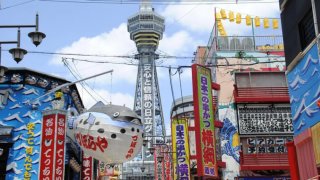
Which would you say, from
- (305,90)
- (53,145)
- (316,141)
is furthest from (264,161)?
(316,141)

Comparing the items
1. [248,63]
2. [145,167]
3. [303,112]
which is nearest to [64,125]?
[303,112]

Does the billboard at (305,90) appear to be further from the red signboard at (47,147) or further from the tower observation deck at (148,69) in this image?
the tower observation deck at (148,69)

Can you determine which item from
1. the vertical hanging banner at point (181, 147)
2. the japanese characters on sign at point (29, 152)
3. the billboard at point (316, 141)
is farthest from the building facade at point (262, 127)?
the billboard at point (316, 141)

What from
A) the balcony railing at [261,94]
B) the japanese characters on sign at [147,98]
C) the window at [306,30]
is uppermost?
the japanese characters on sign at [147,98]

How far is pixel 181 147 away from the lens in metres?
34.3

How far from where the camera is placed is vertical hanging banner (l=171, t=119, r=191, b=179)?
3350 centimetres

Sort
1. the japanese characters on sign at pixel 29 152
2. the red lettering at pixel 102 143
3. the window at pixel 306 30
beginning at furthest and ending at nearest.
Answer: the japanese characters on sign at pixel 29 152 → the red lettering at pixel 102 143 → the window at pixel 306 30

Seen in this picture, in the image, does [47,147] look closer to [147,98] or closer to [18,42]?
[18,42]

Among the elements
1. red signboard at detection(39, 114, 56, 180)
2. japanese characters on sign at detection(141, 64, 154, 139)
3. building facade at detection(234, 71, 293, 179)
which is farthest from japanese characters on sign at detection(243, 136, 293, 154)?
japanese characters on sign at detection(141, 64, 154, 139)

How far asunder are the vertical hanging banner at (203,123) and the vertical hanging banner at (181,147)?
8.72m

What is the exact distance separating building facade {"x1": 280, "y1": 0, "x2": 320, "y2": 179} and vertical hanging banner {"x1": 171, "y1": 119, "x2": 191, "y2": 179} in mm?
16683

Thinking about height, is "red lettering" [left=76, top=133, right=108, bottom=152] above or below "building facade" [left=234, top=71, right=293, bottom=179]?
below

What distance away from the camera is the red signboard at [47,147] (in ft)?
75.5

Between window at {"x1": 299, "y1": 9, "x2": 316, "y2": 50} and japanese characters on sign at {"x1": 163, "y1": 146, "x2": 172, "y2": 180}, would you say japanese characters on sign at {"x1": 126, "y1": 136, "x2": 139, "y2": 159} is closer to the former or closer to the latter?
window at {"x1": 299, "y1": 9, "x2": 316, "y2": 50}
